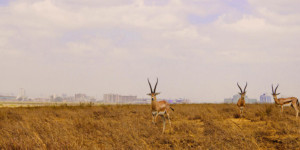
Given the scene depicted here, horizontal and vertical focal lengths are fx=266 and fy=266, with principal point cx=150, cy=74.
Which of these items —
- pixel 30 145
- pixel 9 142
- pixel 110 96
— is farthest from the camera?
pixel 110 96

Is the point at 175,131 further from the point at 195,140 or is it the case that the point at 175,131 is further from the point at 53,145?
the point at 53,145

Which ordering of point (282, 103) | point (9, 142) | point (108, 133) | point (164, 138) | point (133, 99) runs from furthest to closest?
point (133, 99) → point (282, 103) → point (108, 133) → point (164, 138) → point (9, 142)

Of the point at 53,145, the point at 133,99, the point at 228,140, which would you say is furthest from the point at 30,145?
the point at 133,99

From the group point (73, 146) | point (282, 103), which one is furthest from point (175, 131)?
point (282, 103)

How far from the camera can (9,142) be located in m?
7.21

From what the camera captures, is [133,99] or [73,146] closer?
[73,146]

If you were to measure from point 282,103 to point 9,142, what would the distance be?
1744 centimetres

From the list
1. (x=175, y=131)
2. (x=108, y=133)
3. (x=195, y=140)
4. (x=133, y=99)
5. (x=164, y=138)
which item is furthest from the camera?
(x=133, y=99)

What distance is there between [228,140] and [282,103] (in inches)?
490

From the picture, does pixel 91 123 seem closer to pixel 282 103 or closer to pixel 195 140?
pixel 195 140

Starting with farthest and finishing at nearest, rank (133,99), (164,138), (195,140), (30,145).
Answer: (133,99) < (164,138) < (195,140) < (30,145)

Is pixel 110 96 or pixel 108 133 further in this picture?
pixel 110 96

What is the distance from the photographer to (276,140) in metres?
8.56

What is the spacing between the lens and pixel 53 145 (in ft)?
22.1
